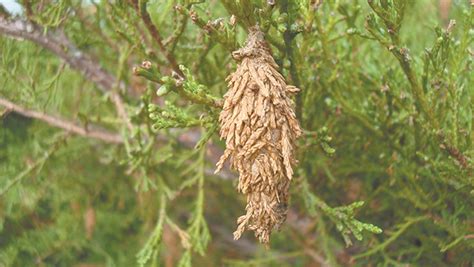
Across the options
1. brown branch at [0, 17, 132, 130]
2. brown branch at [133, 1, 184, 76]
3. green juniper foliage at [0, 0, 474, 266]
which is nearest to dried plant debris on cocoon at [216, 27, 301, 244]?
green juniper foliage at [0, 0, 474, 266]

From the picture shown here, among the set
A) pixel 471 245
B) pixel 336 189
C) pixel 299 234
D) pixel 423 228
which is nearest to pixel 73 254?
pixel 299 234

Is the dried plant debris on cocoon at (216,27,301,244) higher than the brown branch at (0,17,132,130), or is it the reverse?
the brown branch at (0,17,132,130)

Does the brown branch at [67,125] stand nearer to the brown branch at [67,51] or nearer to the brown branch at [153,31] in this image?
the brown branch at [67,51]

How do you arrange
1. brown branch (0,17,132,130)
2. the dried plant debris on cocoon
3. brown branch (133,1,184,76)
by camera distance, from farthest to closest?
brown branch (0,17,132,130)
brown branch (133,1,184,76)
the dried plant debris on cocoon

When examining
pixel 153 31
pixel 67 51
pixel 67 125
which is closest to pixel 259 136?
pixel 153 31

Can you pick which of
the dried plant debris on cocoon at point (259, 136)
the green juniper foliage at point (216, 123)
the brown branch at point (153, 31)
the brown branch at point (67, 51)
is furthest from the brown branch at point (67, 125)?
the dried plant debris on cocoon at point (259, 136)

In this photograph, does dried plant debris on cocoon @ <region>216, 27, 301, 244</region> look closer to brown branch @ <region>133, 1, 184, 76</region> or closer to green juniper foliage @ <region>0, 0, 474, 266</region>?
green juniper foliage @ <region>0, 0, 474, 266</region>

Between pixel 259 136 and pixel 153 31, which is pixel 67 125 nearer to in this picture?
pixel 153 31
